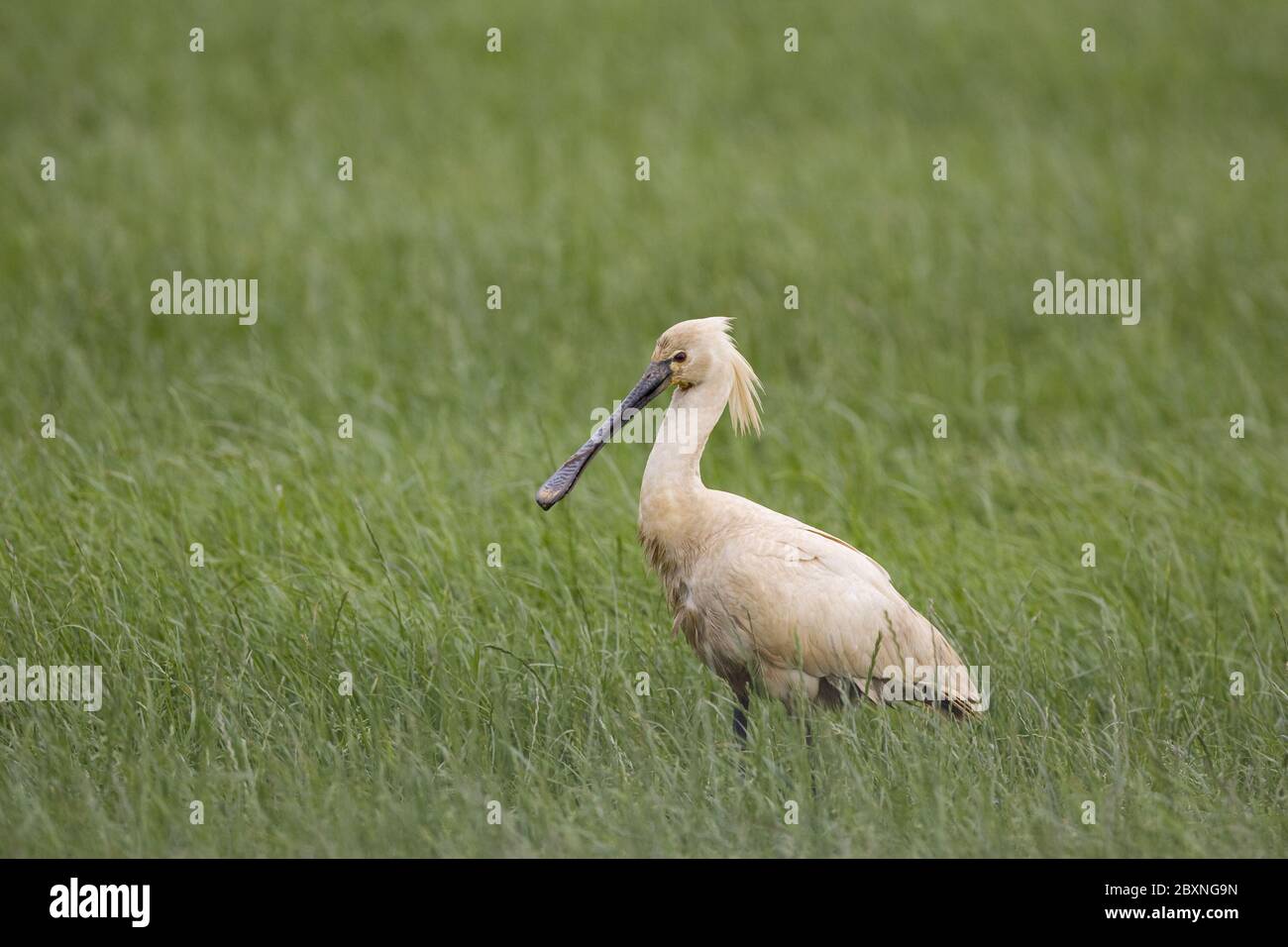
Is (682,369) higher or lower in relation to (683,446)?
higher

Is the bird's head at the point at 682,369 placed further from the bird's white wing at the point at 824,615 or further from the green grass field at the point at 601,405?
the green grass field at the point at 601,405

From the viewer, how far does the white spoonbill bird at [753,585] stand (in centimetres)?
513

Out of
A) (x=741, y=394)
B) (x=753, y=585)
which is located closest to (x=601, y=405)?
(x=741, y=394)

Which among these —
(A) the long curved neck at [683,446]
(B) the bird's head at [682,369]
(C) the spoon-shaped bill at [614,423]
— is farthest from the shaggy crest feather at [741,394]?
(C) the spoon-shaped bill at [614,423]

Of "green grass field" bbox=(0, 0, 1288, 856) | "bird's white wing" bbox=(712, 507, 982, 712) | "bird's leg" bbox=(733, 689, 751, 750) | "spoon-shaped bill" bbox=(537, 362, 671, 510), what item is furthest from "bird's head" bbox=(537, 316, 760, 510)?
"bird's leg" bbox=(733, 689, 751, 750)

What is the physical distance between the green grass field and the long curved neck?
75 centimetres

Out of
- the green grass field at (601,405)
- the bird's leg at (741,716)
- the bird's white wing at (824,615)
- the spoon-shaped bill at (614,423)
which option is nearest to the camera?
the green grass field at (601,405)

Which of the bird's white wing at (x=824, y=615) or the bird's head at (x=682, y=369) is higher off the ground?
the bird's head at (x=682, y=369)

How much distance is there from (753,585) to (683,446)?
62 centimetres

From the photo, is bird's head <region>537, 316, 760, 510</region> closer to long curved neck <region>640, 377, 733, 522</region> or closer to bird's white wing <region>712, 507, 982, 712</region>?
long curved neck <region>640, 377, 733, 522</region>

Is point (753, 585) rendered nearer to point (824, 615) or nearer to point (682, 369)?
point (824, 615)

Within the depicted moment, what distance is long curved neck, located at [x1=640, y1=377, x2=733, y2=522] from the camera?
17.7 feet

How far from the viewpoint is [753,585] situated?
5102 mm
